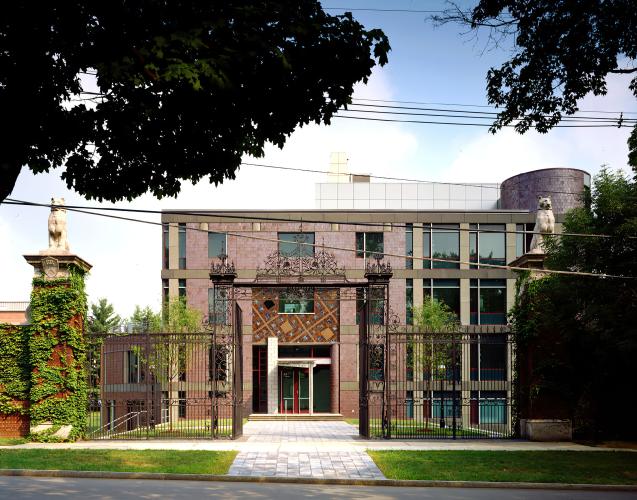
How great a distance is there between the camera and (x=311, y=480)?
1384cm

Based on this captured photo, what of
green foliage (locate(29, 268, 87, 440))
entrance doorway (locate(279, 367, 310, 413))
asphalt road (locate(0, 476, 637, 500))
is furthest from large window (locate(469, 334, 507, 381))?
asphalt road (locate(0, 476, 637, 500))

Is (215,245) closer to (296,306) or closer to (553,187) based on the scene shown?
(296,306)

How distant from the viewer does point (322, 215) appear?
148 ft

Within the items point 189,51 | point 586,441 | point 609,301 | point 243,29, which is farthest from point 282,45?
point 586,441

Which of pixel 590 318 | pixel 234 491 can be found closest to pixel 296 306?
pixel 590 318

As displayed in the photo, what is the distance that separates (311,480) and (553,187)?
3960cm

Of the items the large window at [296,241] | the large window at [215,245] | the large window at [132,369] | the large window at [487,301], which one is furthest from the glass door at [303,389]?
the large window at [487,301]

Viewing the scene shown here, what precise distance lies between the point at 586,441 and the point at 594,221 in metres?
5.93

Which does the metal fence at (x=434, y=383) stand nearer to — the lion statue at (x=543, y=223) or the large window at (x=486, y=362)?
the large window at (x=486, y=362)

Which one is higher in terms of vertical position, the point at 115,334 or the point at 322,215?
the point at 322,215

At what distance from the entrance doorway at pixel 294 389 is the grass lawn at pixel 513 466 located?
24.3 metres

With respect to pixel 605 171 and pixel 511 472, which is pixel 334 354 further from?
pixel 511 472

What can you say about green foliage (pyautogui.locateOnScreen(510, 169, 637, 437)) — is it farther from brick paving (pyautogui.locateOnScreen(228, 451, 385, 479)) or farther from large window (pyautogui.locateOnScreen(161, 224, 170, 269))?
large window (pyautogui.locateOnScreen(161, 224, 170, 269))

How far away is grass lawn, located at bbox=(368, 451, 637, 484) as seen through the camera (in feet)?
45.9
